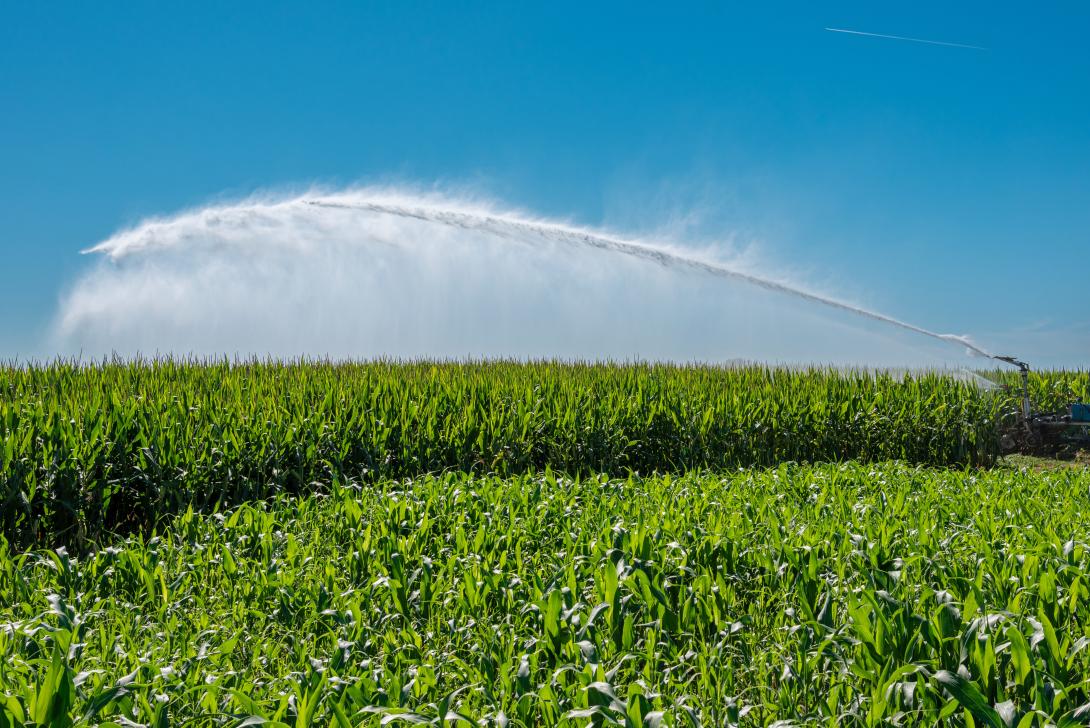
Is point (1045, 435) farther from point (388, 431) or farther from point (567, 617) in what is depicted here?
point (567, 617)

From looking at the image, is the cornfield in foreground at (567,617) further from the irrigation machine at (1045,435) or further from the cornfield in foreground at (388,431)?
the irrigation machine at (1045,435)

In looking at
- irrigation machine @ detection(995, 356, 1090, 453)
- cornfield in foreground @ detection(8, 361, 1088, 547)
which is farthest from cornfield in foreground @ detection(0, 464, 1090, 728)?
irrigation machine @ detection(995, 356, 1090, 453)

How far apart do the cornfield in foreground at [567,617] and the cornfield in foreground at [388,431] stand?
1.16m

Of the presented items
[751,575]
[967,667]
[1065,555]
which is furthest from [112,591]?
[1065,555]

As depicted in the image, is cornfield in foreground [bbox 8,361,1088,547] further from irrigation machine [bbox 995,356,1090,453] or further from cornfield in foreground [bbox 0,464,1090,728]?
cornfield in foreground [bbox 0,464,1090,728]

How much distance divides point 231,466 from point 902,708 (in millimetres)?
6289

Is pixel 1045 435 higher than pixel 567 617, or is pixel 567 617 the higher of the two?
pixel 1045 435

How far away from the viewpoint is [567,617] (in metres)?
3.60

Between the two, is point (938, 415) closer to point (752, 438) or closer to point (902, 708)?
point (752, 438)

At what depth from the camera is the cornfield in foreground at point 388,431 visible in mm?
7129

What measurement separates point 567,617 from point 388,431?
204 inches

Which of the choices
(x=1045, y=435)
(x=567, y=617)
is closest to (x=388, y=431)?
(x=567, y=617)

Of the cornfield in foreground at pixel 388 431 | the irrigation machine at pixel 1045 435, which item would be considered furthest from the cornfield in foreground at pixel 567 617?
the irrigation machine at pixel 1045 435

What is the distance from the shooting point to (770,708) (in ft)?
10.1
